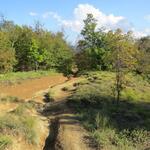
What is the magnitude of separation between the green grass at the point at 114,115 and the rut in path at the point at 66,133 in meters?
0.35

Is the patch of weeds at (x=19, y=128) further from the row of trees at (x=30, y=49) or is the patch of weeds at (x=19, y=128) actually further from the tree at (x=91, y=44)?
the row of trees at (x=30, y=49)

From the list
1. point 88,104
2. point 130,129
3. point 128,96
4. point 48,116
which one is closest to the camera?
point 130,129

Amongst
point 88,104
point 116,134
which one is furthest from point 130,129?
point 88,104

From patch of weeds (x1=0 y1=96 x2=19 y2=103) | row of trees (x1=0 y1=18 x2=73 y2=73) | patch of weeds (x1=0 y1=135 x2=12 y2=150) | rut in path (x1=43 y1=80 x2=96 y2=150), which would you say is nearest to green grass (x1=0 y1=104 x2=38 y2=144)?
rut in path (x1=43 y1=80 x2=96 y2=150)

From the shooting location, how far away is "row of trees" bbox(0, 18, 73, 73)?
54.8m

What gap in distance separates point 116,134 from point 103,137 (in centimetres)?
89

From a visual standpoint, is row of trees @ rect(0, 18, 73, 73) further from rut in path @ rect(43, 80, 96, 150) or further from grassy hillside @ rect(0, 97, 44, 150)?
grassy hillside @ rect(0, 97, 44, 150)

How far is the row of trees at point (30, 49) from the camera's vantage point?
54.8 meters

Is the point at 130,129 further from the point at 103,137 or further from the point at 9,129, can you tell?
the point at 9,129

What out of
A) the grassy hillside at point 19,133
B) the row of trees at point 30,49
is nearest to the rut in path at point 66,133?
the grassy hillside at point 19,133

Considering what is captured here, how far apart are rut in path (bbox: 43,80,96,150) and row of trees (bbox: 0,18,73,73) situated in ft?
105

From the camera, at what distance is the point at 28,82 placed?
1813 inches

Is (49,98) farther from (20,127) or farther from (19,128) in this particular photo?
(19,128)

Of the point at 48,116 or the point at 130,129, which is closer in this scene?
the point at 130,129
